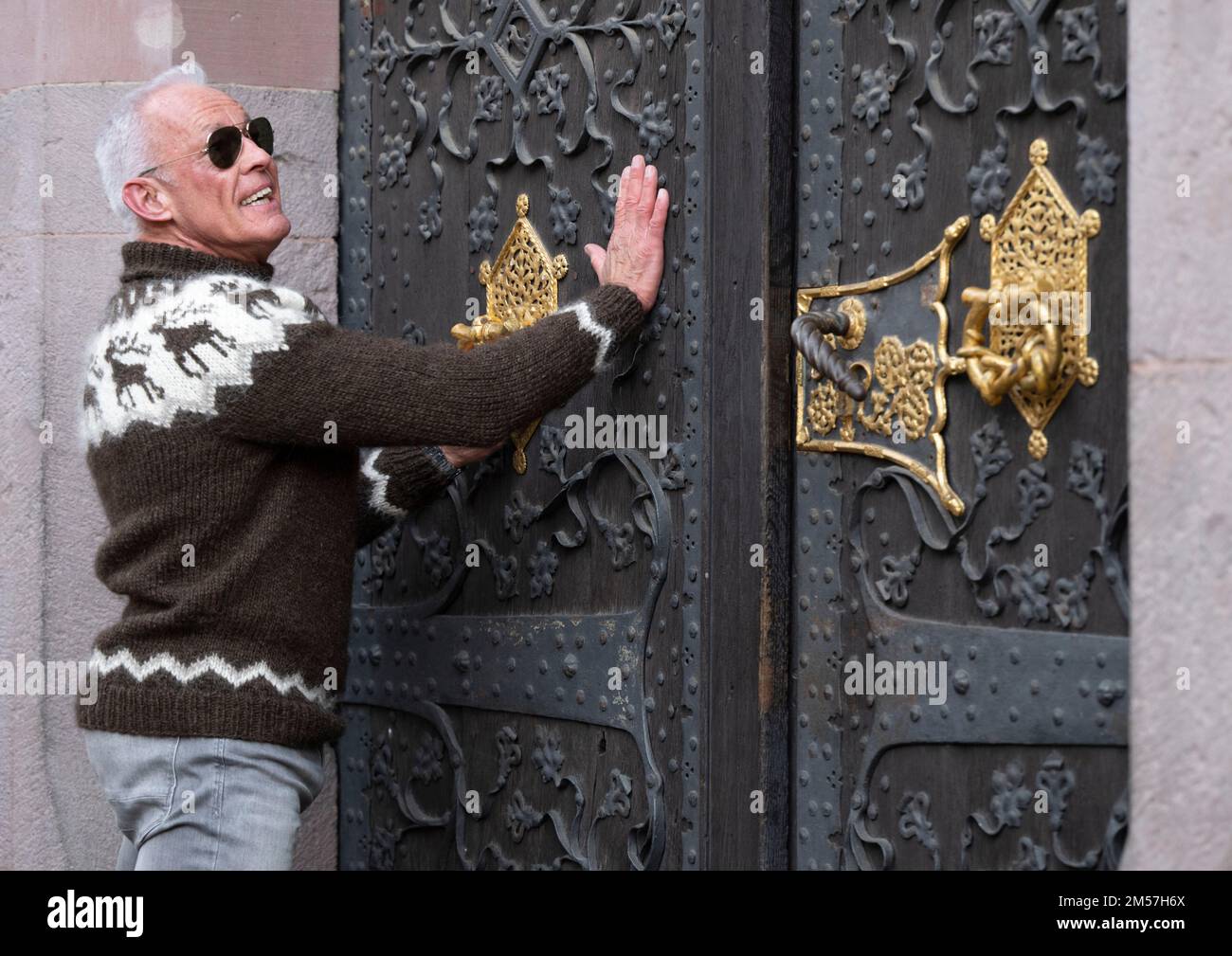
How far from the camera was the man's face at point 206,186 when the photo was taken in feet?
9.09

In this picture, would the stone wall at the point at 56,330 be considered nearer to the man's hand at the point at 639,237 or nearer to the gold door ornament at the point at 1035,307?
the man's hand at the point at 639,237

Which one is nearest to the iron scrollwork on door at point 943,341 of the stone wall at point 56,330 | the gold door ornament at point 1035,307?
the gold door ornament at point 1035,307

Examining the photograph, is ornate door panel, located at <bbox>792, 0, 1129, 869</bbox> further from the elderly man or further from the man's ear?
the man's ear

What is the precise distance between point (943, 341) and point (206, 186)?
1169 millimetres

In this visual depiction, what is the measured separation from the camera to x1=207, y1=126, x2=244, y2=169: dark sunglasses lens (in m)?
2.78

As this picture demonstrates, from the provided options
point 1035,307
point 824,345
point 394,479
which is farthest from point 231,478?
point 1035,307

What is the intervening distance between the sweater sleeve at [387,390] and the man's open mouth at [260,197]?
0.31 m

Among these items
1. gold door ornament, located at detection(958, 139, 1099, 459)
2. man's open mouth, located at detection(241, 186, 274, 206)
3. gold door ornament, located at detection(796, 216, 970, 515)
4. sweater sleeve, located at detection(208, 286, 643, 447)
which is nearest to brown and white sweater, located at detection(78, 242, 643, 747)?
sweater sleeve, located at detection(208, 286, 643, 447)

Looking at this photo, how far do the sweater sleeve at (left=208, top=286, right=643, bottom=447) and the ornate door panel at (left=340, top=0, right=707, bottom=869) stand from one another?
0.16 ft

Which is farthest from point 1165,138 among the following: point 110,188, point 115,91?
point 115,91

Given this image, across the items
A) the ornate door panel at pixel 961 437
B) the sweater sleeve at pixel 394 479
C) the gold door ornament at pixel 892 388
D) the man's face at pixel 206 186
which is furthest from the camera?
the sweater sleeve at pixel 394 479

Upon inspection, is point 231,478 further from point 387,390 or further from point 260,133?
point 260,133

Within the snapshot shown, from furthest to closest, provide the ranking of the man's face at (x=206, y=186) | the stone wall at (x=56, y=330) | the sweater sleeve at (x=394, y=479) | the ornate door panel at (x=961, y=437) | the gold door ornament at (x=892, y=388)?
the stone wall at (x=56, y=330), the sweater sleeve at (x=394, y=479), the man's face at (x=206, y=186), the gold door ornament at (x=892, y=388), the ornate door panel at (x=961, y=437)
